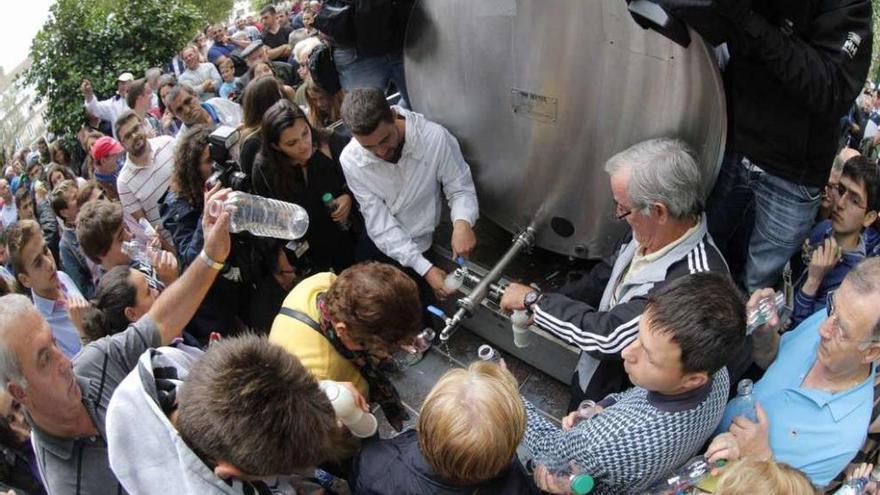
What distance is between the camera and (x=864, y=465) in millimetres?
2211

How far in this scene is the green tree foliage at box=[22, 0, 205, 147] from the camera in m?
11.2

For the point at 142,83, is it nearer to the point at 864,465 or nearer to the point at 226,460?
the point at 226,460

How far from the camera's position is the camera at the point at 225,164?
126 inches

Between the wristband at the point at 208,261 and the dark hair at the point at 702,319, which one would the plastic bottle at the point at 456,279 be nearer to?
the wristband at the point at 208,261

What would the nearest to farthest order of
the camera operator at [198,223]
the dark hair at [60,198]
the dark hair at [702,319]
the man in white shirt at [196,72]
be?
the dark hair at [702,319], the camera operator at [198,223], the dark hair at [60,198], the man in white shirt at [196,72]

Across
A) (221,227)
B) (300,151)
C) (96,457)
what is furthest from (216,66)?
(96,457)

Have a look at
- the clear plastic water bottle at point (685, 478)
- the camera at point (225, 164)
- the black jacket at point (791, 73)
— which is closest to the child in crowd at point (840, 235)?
the black jacket at point (791, 73)

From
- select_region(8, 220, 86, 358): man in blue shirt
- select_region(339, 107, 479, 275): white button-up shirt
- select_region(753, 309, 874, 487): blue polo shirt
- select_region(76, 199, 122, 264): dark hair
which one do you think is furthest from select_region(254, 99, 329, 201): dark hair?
select_region(753, 309, 874, 487): blue polo shirt

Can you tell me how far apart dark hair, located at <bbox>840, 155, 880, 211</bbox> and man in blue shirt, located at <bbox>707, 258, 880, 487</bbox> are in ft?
2.95

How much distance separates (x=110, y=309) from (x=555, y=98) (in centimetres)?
222

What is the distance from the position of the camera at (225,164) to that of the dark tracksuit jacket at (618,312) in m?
1.72

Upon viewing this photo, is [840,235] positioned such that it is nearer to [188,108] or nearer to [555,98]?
[555,98]

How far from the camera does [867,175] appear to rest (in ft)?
9.44

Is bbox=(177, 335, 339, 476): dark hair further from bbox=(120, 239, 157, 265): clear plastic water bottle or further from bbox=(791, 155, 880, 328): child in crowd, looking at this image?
bbox=(791, 155, 880, 328): child in crowd
